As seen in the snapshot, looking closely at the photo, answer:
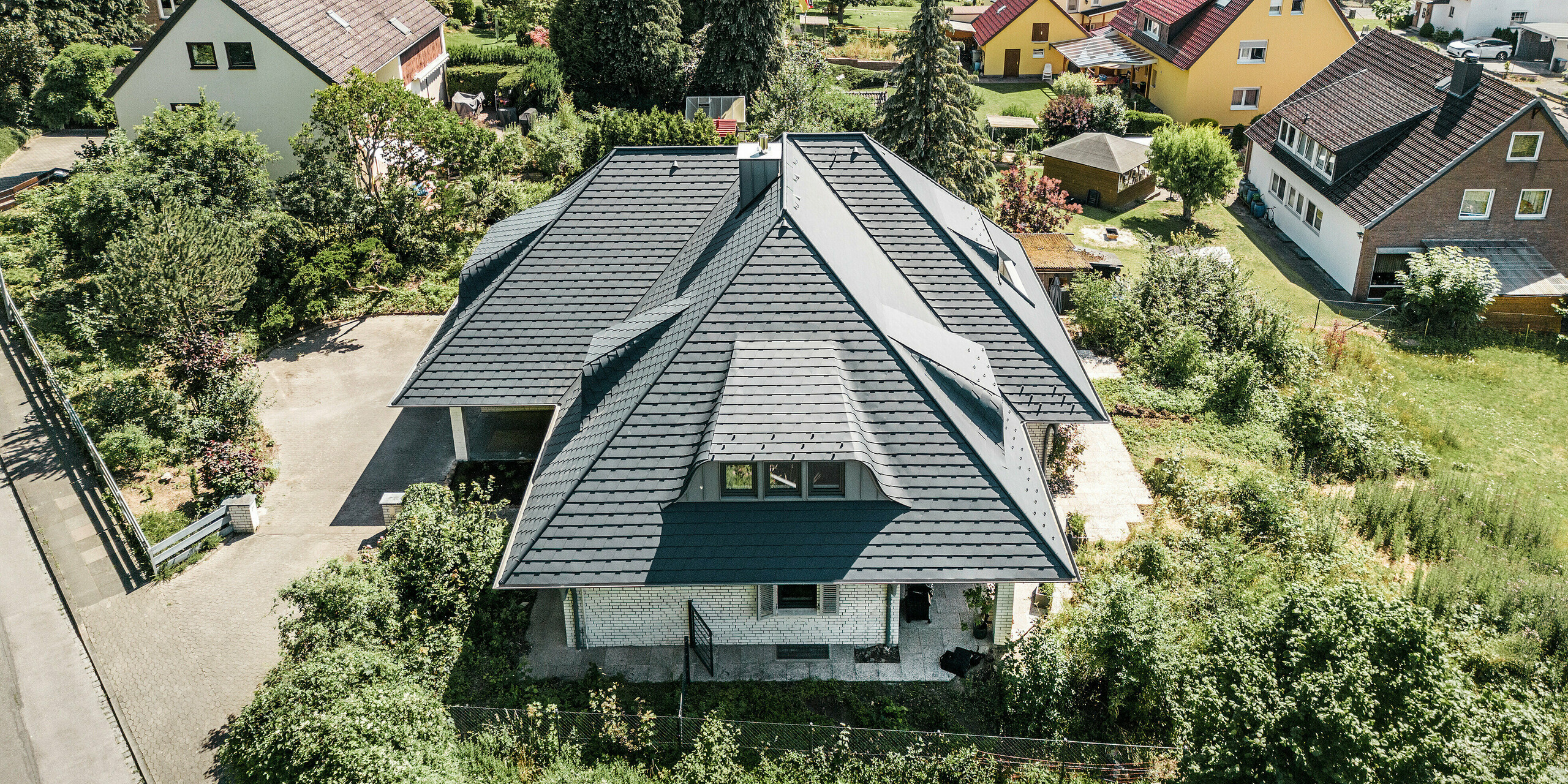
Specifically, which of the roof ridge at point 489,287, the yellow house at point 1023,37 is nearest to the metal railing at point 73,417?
the roof ridge at point 489,287

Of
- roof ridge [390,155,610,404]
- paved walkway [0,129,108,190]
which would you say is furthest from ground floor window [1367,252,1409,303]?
paved walkway [0,129,108,190]

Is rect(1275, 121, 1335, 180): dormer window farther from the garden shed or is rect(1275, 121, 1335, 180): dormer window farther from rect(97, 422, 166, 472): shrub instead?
rect(97, 422, 166, 472): shrub

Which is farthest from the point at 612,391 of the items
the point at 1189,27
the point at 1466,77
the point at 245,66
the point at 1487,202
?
the point at 1189,27

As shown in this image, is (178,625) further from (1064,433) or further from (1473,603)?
(1473,603)

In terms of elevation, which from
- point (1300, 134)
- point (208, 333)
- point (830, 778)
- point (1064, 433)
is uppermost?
point (1300, 134)

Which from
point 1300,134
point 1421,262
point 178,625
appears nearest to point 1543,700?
point 1421,262

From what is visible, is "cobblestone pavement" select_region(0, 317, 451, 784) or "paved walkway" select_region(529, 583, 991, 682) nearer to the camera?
"cobblestone pavement" select_region(0, 317, 451, 784)

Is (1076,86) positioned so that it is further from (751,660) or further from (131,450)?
(131,450)
